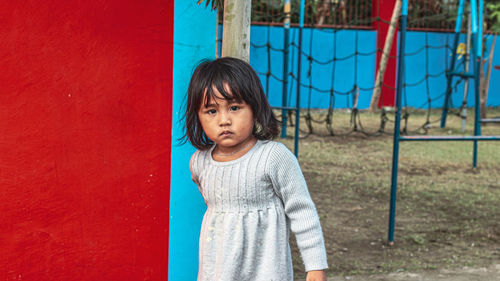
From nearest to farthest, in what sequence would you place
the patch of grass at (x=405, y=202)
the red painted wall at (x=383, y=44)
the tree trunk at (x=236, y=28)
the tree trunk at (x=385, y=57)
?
the tree trunk at (x=236, y=28) < the patch of grass at (x=405, y=202) < the tree trunk at (x=385, y=57) < the red painted wall at (x=383, y=44)

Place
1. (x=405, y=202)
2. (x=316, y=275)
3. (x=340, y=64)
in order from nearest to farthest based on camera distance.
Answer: (x=316, y=275)
(x=405, y=202)
(x=340, y=64)

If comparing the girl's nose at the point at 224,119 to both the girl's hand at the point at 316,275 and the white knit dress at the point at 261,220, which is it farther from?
the girl's hand at the point at 316,275

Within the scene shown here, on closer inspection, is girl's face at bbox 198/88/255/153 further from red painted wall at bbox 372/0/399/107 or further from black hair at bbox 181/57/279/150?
red painted wall at bbox 372/0/399/107

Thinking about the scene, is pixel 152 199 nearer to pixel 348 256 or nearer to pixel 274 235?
pixel 274 235

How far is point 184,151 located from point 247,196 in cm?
45

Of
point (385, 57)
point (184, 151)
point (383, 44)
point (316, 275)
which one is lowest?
point (316, 275)

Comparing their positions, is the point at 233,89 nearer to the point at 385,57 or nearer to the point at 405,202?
the point at 405,202

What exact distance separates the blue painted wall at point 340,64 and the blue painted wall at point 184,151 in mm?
8438

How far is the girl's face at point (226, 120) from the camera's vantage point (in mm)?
1512

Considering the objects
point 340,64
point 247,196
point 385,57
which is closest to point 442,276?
point 247,196

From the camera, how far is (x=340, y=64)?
1124 cm

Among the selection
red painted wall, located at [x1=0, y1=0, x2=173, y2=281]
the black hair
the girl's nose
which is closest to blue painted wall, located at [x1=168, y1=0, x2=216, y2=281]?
red painted wall, located at [x1=0, y1=0, x2=173, y2=281]

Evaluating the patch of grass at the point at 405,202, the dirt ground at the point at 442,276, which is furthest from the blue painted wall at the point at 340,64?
the dirt ground at the point at 442,276

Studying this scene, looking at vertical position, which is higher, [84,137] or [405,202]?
[84,137]
